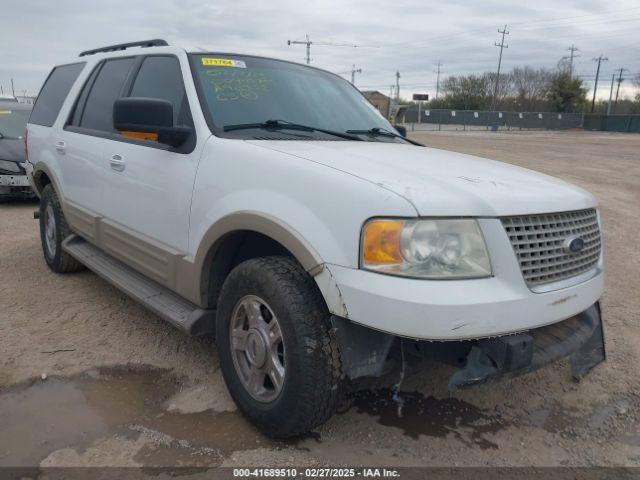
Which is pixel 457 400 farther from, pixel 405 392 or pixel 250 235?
pixel 250 235

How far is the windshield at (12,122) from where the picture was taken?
32.3 ft

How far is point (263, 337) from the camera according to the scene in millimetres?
2695

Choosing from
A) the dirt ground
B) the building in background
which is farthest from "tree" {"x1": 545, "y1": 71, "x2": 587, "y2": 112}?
the dirt ground

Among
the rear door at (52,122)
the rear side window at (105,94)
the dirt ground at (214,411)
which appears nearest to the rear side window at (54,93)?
the rear door at (52,122)

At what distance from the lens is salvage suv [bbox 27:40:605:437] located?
2232 millimetres

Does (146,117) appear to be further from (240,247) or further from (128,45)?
(128,45)

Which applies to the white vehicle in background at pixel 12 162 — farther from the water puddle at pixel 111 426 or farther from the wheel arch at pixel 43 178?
the water puddle at pixel 111 426

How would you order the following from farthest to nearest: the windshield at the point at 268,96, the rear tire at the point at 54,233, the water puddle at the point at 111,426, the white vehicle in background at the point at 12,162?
1. the white vehicle in background at the point at 12,162
2. the rear tire at the point at 54,233
3. the windshield at the point at 268,96
4. the water puddle at the point at 111,426

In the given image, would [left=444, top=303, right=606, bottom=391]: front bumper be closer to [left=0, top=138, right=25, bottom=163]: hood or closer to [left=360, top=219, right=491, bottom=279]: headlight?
[left=360, top=219, right=491, bottom=279]: headlight

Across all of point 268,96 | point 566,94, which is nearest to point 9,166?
point 268,96

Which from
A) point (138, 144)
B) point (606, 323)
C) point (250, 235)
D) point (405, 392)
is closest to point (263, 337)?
point (250, 235)

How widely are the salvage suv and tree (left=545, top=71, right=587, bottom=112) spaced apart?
Answer: 7533 centimetres

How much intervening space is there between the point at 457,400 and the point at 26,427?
91.2 inches

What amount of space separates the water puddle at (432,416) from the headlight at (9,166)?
807 cm
